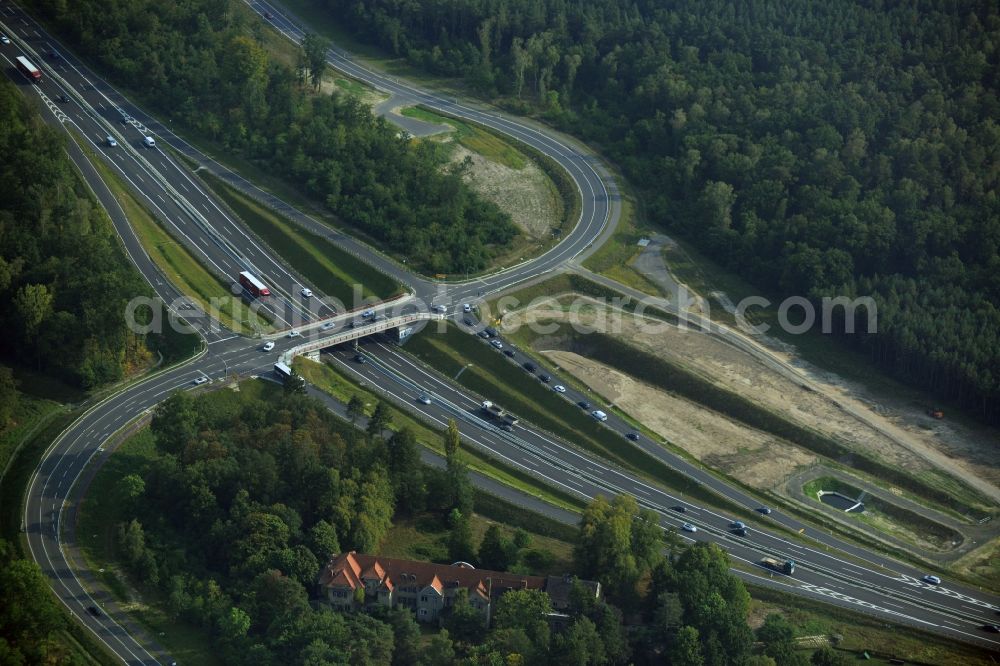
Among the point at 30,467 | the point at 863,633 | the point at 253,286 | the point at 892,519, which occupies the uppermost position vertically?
the point at 253,286

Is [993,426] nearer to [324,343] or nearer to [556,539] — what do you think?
[556,539]

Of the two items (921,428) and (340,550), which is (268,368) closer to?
(340,550)

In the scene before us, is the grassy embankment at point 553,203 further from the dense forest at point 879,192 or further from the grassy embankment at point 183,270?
the grassy embankment at point 183,270

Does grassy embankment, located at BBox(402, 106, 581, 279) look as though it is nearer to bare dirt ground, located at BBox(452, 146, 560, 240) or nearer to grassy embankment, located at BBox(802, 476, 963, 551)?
bare dirt ground, located at BBox(452, 146, 560, 240)

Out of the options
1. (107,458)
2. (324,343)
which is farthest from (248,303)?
(107,458)

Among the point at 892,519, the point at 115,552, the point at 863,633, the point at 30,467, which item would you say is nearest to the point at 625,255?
the point at 892,519

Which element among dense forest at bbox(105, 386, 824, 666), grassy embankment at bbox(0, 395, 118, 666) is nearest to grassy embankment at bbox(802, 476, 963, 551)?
dense forest at bbox(105, 386, 824, 666)
